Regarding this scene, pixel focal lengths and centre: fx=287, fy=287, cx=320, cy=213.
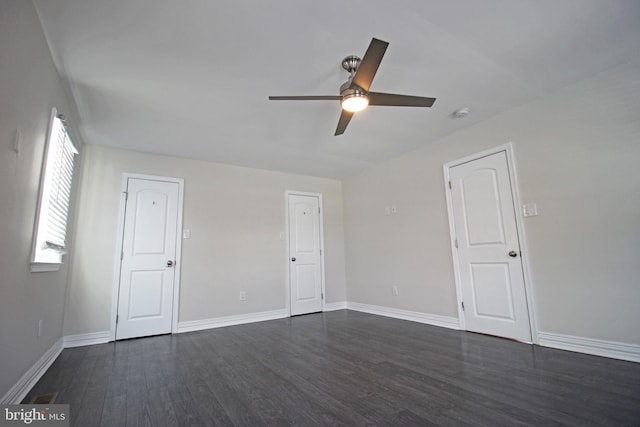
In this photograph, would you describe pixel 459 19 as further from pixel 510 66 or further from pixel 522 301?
pixel 522 301

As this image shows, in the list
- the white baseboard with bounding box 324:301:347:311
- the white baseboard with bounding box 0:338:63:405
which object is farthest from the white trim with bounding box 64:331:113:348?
the white baseboard with bounding box 324:301:347:311

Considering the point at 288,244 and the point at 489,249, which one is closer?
the point at 489,249

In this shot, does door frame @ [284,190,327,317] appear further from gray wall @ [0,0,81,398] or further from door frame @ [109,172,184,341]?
gray wall @ [0,0,81,398]

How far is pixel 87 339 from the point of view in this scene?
3.34 meters

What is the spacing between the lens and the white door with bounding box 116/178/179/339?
11.9ft

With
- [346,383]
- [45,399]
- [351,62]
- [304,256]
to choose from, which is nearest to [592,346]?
[346,383]

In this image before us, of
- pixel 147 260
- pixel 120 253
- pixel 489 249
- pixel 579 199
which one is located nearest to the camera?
pixel 579 199

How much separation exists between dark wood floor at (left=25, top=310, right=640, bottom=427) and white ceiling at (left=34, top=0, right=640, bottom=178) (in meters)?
2.41

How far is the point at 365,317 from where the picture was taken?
438cm

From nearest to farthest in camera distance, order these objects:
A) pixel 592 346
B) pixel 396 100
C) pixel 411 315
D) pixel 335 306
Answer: pixel 396 100 < pixel 592 346 < pixel 411 315 < pixel 335 306

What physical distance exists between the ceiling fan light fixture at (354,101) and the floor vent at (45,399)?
2.84m

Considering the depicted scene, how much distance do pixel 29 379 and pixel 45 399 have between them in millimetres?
342

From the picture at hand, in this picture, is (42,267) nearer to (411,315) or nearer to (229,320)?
(229,320)

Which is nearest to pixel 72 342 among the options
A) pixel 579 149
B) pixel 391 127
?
pixel 391 127
